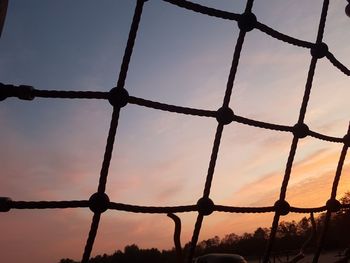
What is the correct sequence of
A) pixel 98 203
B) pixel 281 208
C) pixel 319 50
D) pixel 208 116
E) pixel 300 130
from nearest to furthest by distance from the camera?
pixel 98 203 → pixel 208 116 → pixel 281 208 → pixel 300 130 → pixel 319 50

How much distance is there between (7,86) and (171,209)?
43.1 inches

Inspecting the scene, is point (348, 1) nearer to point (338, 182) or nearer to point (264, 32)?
point (264, 32)

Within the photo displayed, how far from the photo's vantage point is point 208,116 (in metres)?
2.87

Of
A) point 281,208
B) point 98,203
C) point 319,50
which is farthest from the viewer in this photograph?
point 319,50

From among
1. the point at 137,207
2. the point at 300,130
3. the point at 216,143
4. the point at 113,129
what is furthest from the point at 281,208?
the point at 113,129

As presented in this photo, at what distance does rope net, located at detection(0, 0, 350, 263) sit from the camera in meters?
2.22

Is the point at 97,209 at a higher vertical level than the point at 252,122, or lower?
lower

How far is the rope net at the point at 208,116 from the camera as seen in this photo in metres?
2.22

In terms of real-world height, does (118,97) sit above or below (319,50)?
below

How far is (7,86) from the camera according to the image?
2152mm

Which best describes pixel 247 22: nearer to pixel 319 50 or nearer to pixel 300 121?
pixel 319 50

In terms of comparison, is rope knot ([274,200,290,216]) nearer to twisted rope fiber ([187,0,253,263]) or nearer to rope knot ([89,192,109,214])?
twisted rope fiber ([187,0,253,263])

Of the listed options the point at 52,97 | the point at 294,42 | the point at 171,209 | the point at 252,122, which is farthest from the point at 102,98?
the point at 294,42

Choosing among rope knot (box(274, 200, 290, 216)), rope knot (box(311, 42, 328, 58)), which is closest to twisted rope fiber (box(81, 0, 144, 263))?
rope knot (box(274, 200, 290, 216))
